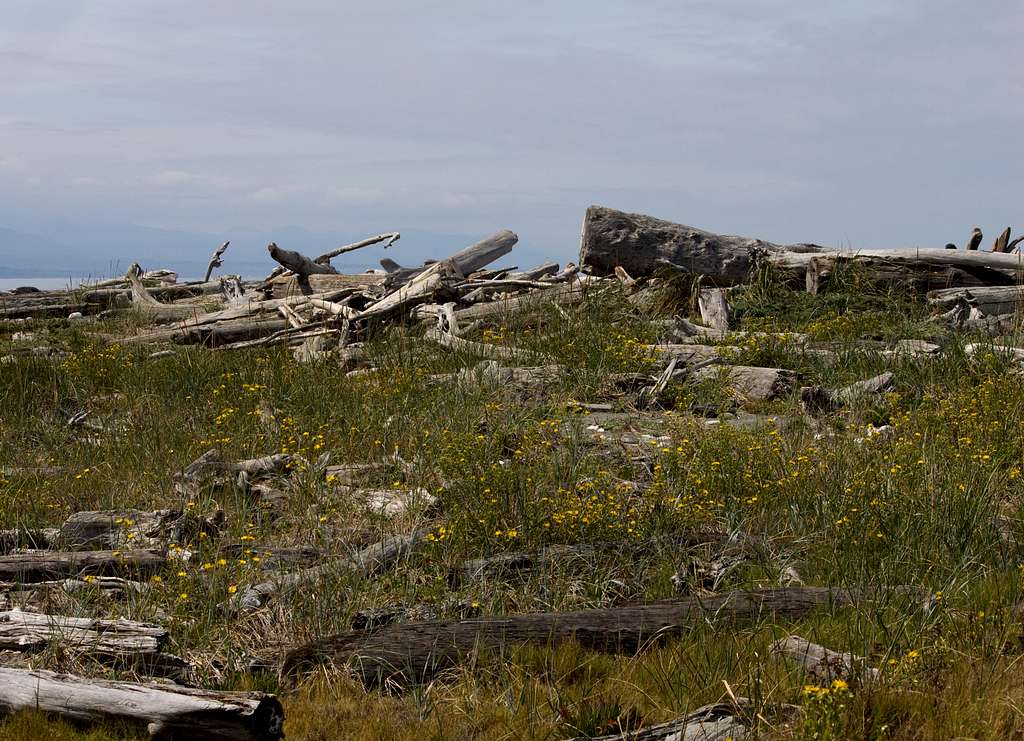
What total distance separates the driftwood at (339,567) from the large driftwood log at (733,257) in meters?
9.31

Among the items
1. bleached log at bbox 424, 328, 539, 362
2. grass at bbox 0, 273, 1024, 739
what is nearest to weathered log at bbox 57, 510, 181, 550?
grass at bbox 0, 273, 1024, 739

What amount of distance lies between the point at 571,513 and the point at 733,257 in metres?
9.67

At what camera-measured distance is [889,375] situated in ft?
30.4

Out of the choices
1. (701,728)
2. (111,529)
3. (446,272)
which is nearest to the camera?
→ (701,728)

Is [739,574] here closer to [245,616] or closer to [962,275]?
[245,616]

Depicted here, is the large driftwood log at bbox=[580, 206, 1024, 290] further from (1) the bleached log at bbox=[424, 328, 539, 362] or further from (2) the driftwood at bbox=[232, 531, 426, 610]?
(2) the driftwood at bbox=[232, 531, 426, 610]

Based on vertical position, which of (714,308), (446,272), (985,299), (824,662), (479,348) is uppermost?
(446,272)

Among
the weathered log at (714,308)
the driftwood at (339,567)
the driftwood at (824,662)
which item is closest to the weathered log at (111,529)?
the driftwood at (339,567)

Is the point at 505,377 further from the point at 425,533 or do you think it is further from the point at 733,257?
the point at 733,257

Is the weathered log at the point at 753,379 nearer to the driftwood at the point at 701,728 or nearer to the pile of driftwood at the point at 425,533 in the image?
the pile of driftwood at the point at 425,533

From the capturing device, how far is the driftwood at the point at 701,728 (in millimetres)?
3338

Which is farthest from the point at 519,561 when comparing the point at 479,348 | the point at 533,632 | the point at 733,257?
the point at 733,257

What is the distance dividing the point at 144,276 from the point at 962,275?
22056 millimetres

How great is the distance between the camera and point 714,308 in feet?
42.4
